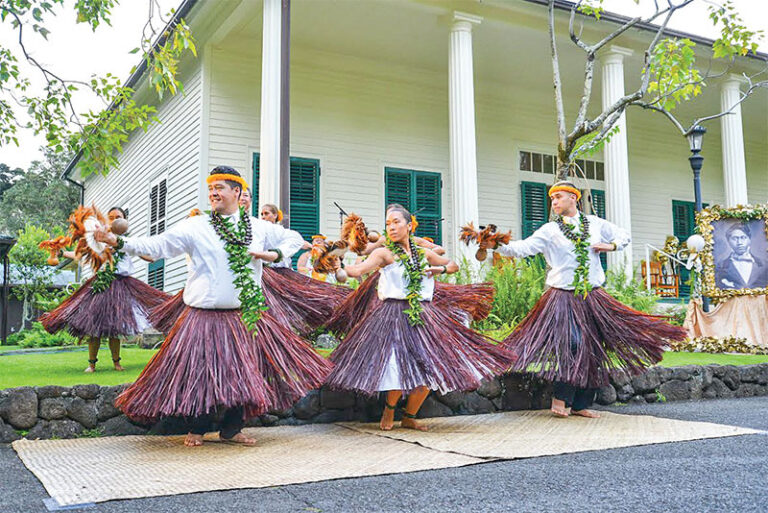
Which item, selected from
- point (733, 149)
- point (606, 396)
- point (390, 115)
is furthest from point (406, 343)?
point (733, 149)

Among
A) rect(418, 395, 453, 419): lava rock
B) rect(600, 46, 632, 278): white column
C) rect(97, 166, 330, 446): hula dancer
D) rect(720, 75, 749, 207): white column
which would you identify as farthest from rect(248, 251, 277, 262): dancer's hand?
rect(720, 75, 749, 207): white column

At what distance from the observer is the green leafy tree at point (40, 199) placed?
3209 centimetres

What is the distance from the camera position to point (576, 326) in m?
4.81

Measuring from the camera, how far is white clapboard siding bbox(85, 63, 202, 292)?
407 inches

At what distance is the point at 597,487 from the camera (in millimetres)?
2883

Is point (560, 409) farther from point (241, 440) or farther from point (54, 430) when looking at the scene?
point (54, 430)

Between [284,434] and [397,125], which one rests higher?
[397,125]

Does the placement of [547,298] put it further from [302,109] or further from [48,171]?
[48,171]

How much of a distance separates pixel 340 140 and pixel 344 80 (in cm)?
99

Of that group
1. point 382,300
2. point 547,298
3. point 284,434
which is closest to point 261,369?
point 284,434

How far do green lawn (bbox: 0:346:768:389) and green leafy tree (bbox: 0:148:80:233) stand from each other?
26.8m

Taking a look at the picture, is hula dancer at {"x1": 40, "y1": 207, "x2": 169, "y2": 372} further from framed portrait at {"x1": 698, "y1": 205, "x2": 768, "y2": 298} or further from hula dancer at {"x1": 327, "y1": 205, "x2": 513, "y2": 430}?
framed portrait at {"x1": 698, "y1": 205, "x2": 768, "y2": 298}

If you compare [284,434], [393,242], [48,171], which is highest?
[48,171]

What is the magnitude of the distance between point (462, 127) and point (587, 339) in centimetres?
526
